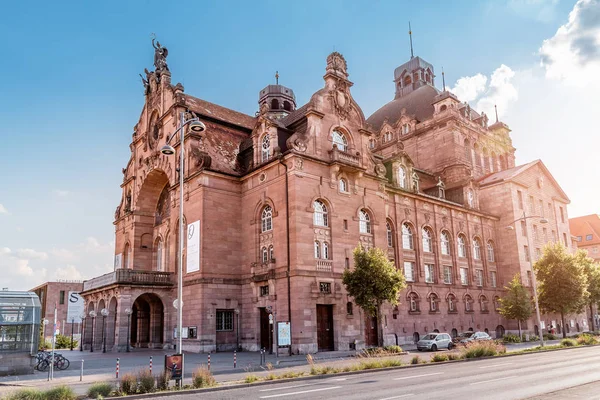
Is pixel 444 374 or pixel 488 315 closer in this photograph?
pixel 444 374

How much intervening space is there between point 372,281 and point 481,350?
7.44 meters

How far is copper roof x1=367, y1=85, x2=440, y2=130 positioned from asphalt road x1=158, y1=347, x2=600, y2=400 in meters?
48.6

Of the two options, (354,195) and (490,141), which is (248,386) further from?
(490,141)

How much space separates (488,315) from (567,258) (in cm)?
1014

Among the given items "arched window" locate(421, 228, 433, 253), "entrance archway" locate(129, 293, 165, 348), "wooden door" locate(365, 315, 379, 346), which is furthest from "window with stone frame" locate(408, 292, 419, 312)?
"entrance archway" locate(129, 293, 165, 348)

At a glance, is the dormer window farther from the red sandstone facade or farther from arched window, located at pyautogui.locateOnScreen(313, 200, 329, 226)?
arched window, located at pyautogui.locateOnScreen(313, 200, 329, 226)

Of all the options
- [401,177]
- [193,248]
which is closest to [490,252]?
[401,177]

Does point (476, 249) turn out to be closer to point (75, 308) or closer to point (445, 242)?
point (445, 242)

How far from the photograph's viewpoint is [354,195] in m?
37.9

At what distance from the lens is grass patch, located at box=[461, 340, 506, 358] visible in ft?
87.9

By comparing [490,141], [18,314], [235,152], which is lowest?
[18,314]

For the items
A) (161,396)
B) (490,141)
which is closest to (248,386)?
(161,396)

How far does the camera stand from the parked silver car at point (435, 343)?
35.2 m

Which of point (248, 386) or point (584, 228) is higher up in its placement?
point (584, 228)
